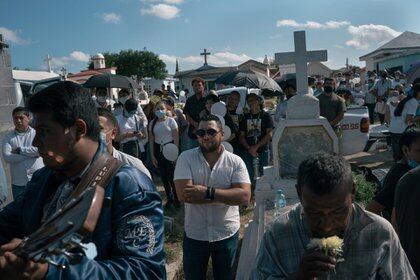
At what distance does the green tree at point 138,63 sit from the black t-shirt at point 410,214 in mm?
70514

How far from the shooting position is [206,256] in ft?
12.6

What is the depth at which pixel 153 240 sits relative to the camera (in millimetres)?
1676

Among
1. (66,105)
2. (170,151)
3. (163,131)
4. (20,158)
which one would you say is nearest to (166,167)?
(163,131)

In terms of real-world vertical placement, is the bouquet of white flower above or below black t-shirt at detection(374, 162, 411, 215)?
above

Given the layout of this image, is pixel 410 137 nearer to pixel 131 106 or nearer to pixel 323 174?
pixel 323 174

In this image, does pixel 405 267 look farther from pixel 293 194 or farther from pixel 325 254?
pixel 293 194

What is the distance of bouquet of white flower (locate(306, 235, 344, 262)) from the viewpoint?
171 centimetres

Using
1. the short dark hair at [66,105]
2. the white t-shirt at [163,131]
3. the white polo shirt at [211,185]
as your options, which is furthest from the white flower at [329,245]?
the white t-shirt at [163,131]

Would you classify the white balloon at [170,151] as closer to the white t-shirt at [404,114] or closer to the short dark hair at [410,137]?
the short dark hair at [410,137]

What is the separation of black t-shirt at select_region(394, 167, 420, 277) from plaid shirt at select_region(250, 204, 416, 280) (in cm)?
89

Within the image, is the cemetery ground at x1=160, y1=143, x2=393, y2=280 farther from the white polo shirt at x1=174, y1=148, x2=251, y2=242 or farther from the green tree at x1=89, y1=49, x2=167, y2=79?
the green tree at x1=89, y1=49, x2=167, y2=79

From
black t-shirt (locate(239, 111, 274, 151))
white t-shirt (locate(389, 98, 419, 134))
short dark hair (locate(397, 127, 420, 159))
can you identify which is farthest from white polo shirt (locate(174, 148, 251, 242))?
white t-shirt (locate(389, 98, 419, 134))

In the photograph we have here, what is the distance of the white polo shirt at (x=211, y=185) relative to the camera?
149 inches

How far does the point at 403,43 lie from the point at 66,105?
35313 millimetres
